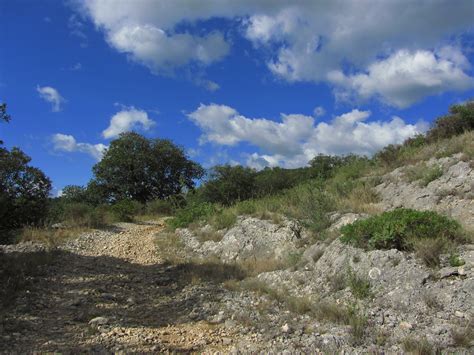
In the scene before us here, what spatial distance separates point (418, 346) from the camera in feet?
17.4

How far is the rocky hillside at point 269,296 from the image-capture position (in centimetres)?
606

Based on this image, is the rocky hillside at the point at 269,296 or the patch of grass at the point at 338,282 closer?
the rocky hillside at the point at 269,296

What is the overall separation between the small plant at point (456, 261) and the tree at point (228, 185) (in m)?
16.5

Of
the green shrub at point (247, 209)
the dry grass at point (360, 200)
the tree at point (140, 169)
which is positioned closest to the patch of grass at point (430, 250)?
the dry grass at point (360, 200)

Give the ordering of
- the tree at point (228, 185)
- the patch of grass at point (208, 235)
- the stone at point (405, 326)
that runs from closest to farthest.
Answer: the stone at point (405, 326) < the patch of grass at point (208, 235) < the tree at point (228, 185)

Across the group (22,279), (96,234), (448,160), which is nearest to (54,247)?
(96,234)

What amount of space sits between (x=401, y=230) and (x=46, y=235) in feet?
38.5

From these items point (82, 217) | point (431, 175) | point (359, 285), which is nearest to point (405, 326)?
point (359, 285)

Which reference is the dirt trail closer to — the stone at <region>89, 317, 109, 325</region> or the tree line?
the stone at <region>89, 317, 109, 325</region>

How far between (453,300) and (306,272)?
3.41 meters

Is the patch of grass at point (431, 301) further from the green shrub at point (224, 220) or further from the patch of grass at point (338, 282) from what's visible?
the green shrub at point (224, 220)

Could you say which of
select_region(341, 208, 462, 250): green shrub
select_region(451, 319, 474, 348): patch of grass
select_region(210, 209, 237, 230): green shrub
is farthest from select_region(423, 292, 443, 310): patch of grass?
select_region(210, 209, 237, 230): green shrub

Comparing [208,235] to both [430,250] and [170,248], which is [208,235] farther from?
[430,250]

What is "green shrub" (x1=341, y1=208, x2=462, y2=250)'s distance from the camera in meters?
8.02
